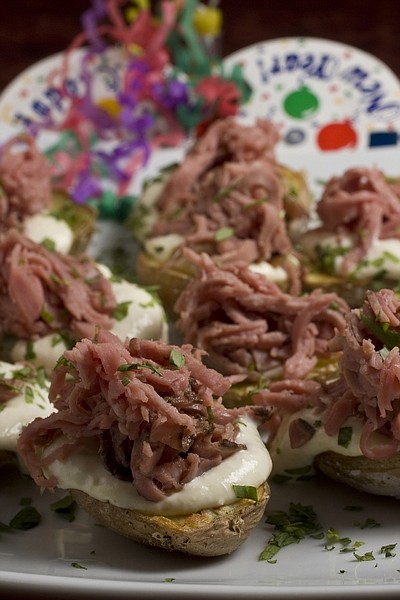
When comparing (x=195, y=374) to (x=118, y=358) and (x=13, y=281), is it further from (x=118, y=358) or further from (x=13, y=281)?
(x=13, y=281)

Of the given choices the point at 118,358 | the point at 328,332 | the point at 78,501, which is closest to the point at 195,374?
the point at 118,358

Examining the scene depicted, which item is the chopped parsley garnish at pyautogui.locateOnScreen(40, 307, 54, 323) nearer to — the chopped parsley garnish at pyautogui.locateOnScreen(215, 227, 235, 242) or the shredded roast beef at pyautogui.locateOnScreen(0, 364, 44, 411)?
the shredded roast beef at pyautogui.locateOnScreen(0, 364, 44, 411)

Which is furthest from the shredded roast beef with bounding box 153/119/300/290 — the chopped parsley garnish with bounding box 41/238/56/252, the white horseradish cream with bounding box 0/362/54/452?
the white horseradish cream with bounding box 0/362/54/452

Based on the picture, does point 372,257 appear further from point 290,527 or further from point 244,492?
point 244,492

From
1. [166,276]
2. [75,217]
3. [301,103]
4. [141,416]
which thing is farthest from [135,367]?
[301,103]

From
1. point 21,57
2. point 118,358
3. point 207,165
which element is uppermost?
point 118,358
